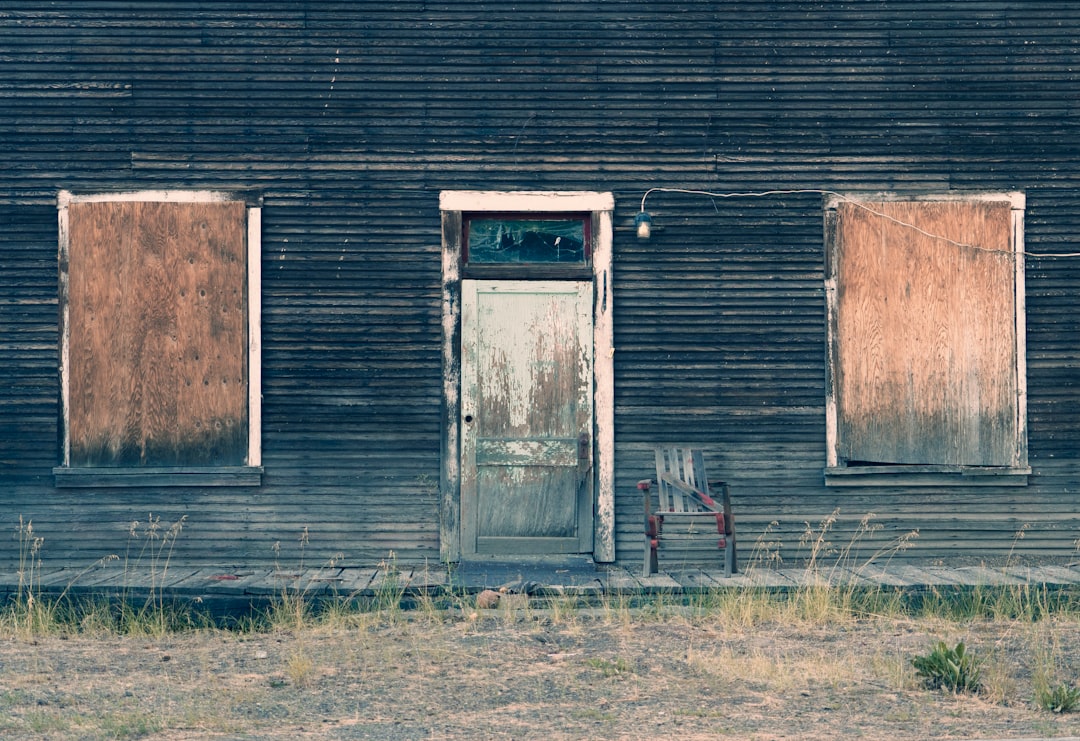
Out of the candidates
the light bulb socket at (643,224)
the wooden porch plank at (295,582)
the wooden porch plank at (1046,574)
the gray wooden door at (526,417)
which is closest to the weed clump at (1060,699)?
the wooden porch plank at (1046,574)

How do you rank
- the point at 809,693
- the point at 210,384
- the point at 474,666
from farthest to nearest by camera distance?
the point at 210,384 < the point at 474,666 < the point at 809,693

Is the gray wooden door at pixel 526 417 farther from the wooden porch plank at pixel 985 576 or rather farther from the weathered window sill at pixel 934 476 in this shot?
the wooden porch plank at pixel 985 576

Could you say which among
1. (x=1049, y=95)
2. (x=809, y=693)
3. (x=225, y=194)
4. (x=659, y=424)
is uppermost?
(x=1049, y=95)

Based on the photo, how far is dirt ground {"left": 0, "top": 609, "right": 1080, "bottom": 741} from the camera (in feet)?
16.1

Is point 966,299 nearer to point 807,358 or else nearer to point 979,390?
point 979,390

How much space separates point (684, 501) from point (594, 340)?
1328mm

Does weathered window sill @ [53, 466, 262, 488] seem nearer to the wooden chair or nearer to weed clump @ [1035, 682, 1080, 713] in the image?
the wooden chair

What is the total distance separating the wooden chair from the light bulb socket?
150cm

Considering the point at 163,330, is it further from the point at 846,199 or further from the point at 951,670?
the point at 951,670

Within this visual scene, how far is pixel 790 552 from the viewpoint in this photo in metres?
8.62

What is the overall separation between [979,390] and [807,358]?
49.4 inches

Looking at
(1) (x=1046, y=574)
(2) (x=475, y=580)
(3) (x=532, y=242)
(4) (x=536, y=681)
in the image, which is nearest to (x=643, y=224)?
(3) (x=532, y=242)

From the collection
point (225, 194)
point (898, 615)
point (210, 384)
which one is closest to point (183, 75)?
point (225, 194)

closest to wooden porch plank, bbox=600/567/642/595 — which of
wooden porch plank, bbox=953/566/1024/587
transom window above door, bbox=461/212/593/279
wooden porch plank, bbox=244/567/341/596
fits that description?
wooden porch plank, bbox=244/567/341/596
